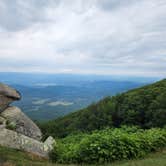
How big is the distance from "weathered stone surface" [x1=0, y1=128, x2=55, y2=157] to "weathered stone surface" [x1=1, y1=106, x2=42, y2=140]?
7.83 ft

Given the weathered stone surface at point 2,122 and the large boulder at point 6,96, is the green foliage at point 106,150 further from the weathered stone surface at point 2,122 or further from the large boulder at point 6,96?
the large boulder at point 6,96

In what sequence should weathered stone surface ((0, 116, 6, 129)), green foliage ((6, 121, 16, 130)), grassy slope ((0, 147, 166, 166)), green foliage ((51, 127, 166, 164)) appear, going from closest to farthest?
1. grassy slope ((0, 147, 166, 166))
2. green foliage ((51, 127, 166, 164))
3. weathered stone surface ((0, 116, 6, 129))
4. green foliage ((6, 121, 16, 130))

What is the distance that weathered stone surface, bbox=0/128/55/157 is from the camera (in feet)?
55.0

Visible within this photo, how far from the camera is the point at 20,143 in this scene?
56.4 feet

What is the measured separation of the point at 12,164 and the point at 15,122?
29.8 ft

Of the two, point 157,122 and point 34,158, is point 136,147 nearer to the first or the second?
point 34,158

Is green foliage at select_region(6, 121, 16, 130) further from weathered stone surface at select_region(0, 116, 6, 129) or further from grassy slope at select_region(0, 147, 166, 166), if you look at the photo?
grassy slope at select_region(0, 147, 166, 166)

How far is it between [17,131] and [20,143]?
2988 millimetres

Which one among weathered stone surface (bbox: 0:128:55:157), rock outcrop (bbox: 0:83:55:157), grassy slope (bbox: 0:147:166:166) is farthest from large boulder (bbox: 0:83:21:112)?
grassy slope (bbox: 0:147:166:166)

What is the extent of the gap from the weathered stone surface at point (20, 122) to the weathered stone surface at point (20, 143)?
7.83 feet

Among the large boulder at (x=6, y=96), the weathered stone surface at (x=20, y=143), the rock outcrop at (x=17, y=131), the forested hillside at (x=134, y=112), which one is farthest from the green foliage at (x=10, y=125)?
the forested hillside at (x=134, y=112)

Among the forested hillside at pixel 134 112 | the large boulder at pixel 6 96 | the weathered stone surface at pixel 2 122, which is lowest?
the forested hillside at pixel 134 112

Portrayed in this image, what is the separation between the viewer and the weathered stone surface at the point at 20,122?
20.6m

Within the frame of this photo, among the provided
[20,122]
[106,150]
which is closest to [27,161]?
[106,150]
